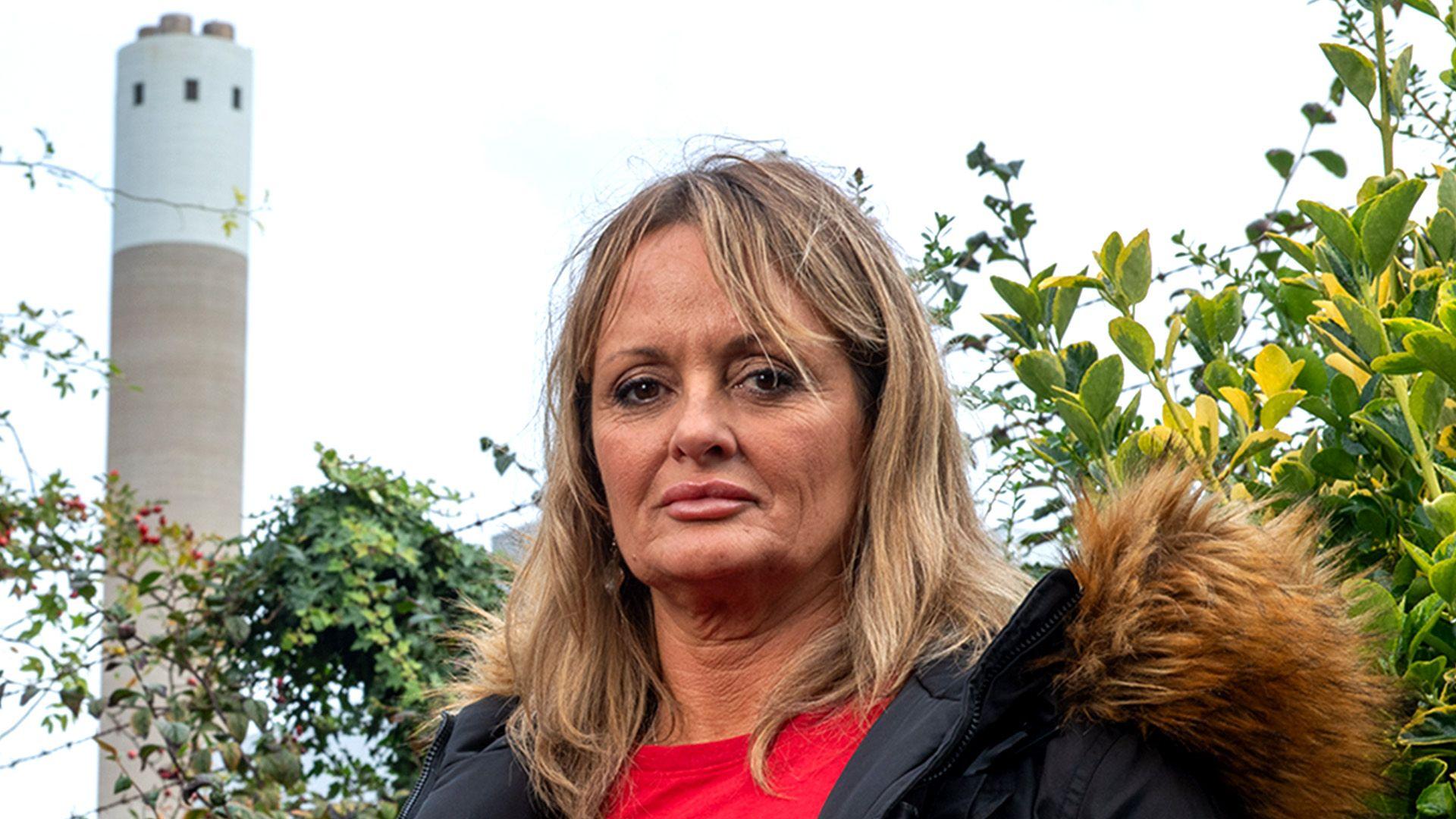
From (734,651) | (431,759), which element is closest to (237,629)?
(431,759)

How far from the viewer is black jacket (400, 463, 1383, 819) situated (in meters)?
1.28

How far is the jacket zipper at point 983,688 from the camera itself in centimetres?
135

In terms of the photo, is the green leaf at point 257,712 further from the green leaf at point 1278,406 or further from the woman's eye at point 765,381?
the green leaf at point 1278,406

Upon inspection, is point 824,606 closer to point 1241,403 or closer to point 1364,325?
point 1241,403

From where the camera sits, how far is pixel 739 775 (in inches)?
64.3

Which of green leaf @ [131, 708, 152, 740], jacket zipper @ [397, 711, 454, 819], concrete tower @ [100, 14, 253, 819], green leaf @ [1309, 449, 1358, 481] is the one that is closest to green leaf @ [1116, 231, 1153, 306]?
green leaf @ [1309, 449, 1358, 481]

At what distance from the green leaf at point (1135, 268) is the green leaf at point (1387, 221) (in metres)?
0.19

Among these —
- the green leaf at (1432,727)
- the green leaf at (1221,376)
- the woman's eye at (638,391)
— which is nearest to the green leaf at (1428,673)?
the green leaf at (1432,727)

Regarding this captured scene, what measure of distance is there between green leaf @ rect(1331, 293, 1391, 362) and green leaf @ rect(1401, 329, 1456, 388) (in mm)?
92

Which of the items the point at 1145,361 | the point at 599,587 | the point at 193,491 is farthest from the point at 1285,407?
the point at 193,491

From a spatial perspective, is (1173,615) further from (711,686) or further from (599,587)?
(599,587)

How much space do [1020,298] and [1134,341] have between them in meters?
0.13

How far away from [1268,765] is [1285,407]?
1.08ft

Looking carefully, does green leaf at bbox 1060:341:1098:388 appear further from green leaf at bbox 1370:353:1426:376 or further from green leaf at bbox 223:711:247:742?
green leaf at bbox 223:711:247:742
